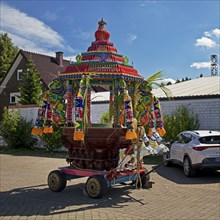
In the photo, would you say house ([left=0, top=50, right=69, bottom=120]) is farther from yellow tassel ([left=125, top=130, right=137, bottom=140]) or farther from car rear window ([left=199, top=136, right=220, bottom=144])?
yellow tassel ([left=125, top=130, right=137, bottom=140])

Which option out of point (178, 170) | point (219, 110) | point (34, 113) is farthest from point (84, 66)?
point (34, 113)

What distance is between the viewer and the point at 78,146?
30.8 ft

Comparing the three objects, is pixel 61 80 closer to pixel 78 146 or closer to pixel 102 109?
pixel 78 146

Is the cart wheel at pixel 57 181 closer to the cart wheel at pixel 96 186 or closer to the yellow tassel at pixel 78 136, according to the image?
the cart wheel at pixel 96 186

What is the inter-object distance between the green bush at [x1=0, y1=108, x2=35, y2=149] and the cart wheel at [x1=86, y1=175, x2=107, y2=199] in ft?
45.8

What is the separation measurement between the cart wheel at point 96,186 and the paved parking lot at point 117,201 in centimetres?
15

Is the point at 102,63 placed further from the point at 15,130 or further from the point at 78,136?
the point at 15,130

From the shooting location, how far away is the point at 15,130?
21281mm

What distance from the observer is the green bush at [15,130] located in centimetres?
2120

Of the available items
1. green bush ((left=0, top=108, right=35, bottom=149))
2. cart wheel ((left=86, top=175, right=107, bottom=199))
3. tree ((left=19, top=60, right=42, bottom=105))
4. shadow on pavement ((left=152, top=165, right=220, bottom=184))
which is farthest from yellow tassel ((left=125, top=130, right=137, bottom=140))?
tree ((left=19, top=60, right=42, bottom=105))

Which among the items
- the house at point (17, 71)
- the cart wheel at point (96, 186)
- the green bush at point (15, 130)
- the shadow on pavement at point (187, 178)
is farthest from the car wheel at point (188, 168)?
the house at point (17, 71)

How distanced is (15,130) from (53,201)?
1411 centimetres

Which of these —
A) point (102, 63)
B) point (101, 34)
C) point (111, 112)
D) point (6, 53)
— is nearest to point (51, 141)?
point (111, 112)

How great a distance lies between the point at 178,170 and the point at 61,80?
650 cm
